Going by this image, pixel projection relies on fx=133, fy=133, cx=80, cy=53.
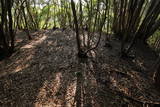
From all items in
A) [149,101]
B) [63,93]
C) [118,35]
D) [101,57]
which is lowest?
[149,101]

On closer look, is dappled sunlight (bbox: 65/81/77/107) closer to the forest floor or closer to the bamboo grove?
the forest floor

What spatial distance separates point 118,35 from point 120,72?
2.76 metres

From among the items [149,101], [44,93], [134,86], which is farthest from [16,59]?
[149,101]

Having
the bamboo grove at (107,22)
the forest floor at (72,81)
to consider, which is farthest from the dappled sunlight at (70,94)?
the bamboo grove at (107,22)

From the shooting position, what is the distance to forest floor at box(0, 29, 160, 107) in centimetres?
209

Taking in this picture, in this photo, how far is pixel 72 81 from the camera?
250 centimetres

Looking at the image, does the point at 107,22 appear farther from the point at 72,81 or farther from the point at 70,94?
the point at 70,94

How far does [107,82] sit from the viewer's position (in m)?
2.54

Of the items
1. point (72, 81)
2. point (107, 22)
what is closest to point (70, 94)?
point (72, 81)

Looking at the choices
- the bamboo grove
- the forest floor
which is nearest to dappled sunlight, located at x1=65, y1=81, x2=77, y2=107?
the forest floor

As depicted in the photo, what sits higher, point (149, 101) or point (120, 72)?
point (120, 72)

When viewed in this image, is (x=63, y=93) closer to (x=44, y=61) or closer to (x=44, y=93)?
(x=44, y=93)

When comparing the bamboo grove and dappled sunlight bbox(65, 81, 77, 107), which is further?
the bamboo grove

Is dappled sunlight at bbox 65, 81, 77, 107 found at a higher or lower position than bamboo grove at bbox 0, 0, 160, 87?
lower
